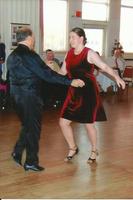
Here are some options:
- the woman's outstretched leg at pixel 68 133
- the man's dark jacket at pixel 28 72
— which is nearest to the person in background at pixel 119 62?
the woman's outstretched leg at pixel 68 133

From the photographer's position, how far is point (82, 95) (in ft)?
12.9

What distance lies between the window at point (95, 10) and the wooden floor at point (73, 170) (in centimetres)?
587

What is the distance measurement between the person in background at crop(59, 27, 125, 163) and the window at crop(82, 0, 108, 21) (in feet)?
24.2

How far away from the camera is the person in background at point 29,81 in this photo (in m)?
3.49

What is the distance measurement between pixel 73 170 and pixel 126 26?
9169 mm

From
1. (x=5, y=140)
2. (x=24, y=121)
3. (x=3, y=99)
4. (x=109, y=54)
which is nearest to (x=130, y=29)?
(x=109, y=54)

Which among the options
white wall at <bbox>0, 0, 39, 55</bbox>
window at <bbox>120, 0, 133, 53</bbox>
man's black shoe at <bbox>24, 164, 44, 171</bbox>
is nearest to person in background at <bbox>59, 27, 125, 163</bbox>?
man's black shoe at <bbox>24, 164, 44, 171</bbox>

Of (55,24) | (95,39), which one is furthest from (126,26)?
(55,24)

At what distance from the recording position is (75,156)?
434 centimetres

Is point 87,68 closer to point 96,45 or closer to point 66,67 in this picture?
point 66,67

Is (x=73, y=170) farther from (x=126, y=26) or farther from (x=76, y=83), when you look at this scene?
(x=126, y=26)

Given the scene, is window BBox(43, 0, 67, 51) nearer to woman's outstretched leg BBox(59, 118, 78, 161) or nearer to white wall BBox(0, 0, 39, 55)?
white wall BBox(0, 0, 39, 55)

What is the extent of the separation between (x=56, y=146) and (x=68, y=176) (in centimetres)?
109

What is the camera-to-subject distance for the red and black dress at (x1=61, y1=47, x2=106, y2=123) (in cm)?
383
